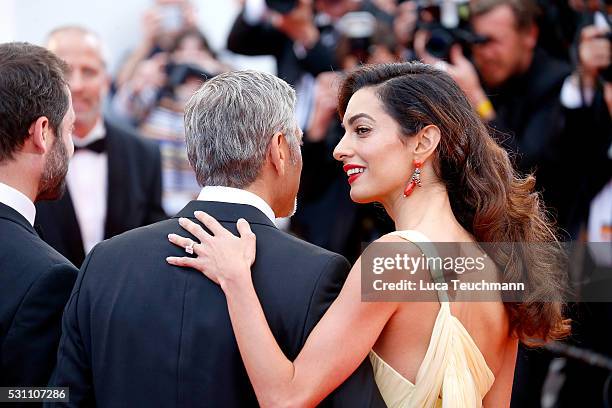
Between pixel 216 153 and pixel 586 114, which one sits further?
pixel 586 114

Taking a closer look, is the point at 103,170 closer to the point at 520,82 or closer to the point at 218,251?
the point at 520,82

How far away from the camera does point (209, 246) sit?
8.45ft

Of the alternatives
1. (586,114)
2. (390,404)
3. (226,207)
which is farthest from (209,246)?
Result: (586,114)

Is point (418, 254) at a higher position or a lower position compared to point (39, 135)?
lower

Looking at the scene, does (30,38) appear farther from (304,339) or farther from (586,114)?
(304,339)

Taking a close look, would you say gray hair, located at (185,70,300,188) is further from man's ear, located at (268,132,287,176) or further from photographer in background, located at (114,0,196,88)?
photographer in background, located at (114,0,196,88)

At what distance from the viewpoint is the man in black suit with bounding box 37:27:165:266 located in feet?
17.2

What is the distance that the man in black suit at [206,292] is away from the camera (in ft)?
8.28

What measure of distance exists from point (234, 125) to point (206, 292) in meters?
0.46

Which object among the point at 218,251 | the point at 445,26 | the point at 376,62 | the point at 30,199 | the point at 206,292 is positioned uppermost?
the point at 445,26

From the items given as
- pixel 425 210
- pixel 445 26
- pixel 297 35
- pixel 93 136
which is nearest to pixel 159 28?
pixel 297 35

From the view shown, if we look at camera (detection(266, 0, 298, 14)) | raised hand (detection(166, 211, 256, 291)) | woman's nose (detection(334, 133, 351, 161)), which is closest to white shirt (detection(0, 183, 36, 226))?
raised hand (detection(166, 211, 256, 291))

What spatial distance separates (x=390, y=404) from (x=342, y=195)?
10.1 feet

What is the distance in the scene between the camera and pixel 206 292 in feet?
8.39
